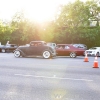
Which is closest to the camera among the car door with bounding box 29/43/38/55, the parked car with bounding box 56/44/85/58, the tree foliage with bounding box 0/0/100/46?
the car door with bounding box 29/43/38/55

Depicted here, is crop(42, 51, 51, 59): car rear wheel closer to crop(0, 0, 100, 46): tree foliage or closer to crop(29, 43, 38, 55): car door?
crop(29, 43, 38, 55): car door

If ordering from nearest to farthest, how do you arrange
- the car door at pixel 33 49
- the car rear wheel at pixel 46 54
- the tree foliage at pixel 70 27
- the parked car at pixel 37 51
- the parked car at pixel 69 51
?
the car rear wheel at pixel 46 54, the parked car at pixel 37 51, the car door at pixel 33 49, the parked car at pixel 69 51, the tree foliage at pixel 70 27

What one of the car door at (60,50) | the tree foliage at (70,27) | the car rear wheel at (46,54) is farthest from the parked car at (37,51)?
the tree foliage at (70,27)

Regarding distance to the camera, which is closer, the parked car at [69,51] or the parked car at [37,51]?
the parked car at [37,51]

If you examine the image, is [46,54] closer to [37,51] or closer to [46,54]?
[46,54]

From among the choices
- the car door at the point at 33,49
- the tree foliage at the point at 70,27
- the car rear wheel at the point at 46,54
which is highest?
the tree foliage at the point at 70,27

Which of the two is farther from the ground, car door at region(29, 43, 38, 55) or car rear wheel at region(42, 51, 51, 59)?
car door at region(29, 43, 38, 55)

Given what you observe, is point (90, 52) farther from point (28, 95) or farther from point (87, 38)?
point (28, 95)

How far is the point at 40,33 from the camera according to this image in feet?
140

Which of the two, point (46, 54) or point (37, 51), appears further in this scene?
point (37, 51)

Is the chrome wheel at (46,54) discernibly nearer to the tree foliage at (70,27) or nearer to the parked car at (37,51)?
the parked car at (37,51)

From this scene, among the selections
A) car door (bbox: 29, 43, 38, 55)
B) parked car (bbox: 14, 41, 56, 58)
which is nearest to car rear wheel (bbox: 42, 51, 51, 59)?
parked car (bbox: 14, 41, 56, 58)

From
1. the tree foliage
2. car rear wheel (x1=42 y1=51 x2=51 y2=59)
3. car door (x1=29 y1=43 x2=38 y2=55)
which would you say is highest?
the tree foliage

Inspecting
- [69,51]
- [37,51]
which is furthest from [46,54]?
[69,51]
